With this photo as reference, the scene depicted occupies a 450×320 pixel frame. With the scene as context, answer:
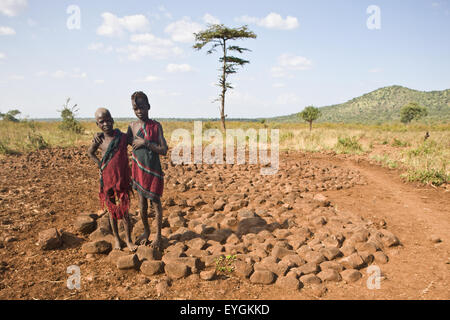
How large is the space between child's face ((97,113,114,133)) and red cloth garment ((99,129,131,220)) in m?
0.09

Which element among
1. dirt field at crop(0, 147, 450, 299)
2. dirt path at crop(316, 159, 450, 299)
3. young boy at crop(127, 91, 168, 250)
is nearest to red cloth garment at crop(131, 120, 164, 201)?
young boy at crop(127, 91, 168, 250)

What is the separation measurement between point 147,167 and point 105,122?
0.62 m

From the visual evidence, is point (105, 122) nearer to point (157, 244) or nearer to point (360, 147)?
point (157, 244)

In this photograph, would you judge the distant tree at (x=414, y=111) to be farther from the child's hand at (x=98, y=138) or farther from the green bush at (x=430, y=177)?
the child's hand at (x=98, y=138)

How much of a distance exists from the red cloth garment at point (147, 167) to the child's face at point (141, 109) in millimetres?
81

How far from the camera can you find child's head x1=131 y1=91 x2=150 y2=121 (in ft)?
9.72

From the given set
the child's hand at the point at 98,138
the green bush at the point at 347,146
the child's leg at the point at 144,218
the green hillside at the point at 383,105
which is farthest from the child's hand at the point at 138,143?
the green hillside at the point at 383,105

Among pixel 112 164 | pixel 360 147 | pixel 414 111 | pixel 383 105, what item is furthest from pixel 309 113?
pixel 383 105

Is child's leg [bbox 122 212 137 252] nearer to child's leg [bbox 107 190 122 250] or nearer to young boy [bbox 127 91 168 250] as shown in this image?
child's leg [bbox 107 190 122 250]

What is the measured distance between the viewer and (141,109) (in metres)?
2.98

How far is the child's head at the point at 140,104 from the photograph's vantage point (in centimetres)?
296
